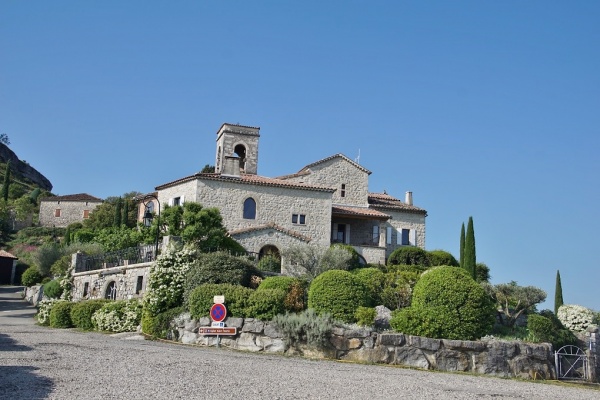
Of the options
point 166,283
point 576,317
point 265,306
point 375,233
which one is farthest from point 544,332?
point 375,233

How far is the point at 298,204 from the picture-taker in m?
42.0

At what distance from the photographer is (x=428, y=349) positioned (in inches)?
754

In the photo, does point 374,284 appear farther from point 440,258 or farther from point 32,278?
point 32,278

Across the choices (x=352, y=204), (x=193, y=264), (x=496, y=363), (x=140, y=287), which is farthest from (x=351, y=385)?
(x=352, y=204)

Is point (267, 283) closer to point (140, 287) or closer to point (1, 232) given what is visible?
point (140, 287)

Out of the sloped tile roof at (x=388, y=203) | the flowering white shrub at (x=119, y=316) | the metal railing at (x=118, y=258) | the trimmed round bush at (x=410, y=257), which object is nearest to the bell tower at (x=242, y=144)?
the sloped tile roof at (x=388, y=203)

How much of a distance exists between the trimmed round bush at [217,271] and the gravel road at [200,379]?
6285 mm

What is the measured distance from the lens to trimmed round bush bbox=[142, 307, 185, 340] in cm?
2272

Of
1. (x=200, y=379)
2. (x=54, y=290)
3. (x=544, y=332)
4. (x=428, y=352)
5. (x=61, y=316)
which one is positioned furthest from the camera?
(x=54, y=290)

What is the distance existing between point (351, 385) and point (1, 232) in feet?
259

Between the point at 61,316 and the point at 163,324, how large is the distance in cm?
839

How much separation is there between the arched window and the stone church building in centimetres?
7

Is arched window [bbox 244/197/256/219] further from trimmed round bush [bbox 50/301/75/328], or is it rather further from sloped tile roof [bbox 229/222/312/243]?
trimmed round bush [bbox 50/301/75/328]

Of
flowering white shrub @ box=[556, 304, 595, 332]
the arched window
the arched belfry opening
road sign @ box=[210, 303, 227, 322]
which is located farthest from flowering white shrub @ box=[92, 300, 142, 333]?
the arched belfry opening
